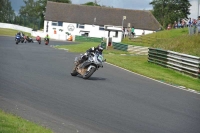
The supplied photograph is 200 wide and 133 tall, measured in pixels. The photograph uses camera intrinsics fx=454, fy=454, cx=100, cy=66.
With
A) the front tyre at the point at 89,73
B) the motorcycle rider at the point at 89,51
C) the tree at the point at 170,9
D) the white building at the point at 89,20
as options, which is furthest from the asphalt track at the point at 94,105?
the tree at the point at 170,9

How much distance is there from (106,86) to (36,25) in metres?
86.3

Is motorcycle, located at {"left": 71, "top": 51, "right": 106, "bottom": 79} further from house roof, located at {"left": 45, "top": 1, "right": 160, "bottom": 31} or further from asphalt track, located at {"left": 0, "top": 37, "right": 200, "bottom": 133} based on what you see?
house roof, located at {"left": 45, "top": 1, "right": 160, "bottom": 31}

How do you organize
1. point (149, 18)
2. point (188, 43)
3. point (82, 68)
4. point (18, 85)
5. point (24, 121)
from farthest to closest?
point (149, 18)
point (188, 43)
point (82, 68)
point (18, 85)
point (24, 121)

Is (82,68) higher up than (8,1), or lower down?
lower down

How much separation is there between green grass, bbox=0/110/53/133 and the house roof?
89.3 m

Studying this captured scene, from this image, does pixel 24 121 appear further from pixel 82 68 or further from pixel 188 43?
pixel 188 43

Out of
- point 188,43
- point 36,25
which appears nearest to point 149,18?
point 36,25

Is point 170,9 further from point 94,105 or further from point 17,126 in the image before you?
point 17,126

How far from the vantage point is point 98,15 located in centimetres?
9906

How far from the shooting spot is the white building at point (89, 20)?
9706 cm

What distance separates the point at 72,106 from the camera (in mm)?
10414

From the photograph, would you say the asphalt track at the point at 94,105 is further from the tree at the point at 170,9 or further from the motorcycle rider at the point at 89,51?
the tree at the point at 170,9

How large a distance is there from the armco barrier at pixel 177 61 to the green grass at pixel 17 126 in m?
15.6

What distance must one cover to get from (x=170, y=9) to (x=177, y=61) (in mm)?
83538
